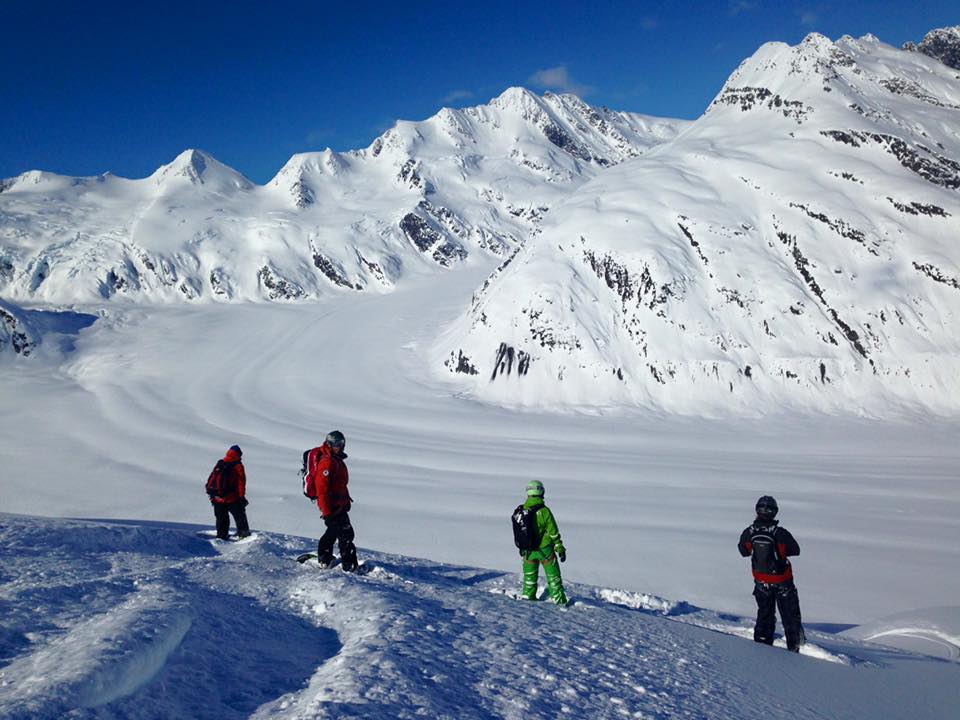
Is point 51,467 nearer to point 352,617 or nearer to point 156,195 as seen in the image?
point 352,617

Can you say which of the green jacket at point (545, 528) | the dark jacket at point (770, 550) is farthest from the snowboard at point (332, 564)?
the dark jacket at point (770, 550)

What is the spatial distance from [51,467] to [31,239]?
7612 centimetres

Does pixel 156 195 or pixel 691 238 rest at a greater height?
pixel 156 195

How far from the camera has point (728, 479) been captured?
69.6ft

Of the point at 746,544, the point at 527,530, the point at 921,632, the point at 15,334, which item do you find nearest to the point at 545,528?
the point at 527,530

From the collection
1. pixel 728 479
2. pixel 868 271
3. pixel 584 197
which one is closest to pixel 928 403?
pixel 868 271

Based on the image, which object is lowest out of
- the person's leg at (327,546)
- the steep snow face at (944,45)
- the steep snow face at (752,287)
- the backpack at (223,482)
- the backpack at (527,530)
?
the person's leg at (327,546)

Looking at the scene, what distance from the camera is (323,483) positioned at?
7.32m

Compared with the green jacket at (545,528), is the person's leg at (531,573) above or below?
below

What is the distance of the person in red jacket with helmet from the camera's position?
733cm

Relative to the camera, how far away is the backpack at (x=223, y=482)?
31.1 feet

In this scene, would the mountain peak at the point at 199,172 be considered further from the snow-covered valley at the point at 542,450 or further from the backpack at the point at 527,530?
the backpack at the point at 527,530

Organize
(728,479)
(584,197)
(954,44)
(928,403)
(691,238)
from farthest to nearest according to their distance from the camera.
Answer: (954,44), (584,197), (691,238), (928,403), (728,479)

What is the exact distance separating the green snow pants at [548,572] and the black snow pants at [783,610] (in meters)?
2.36
